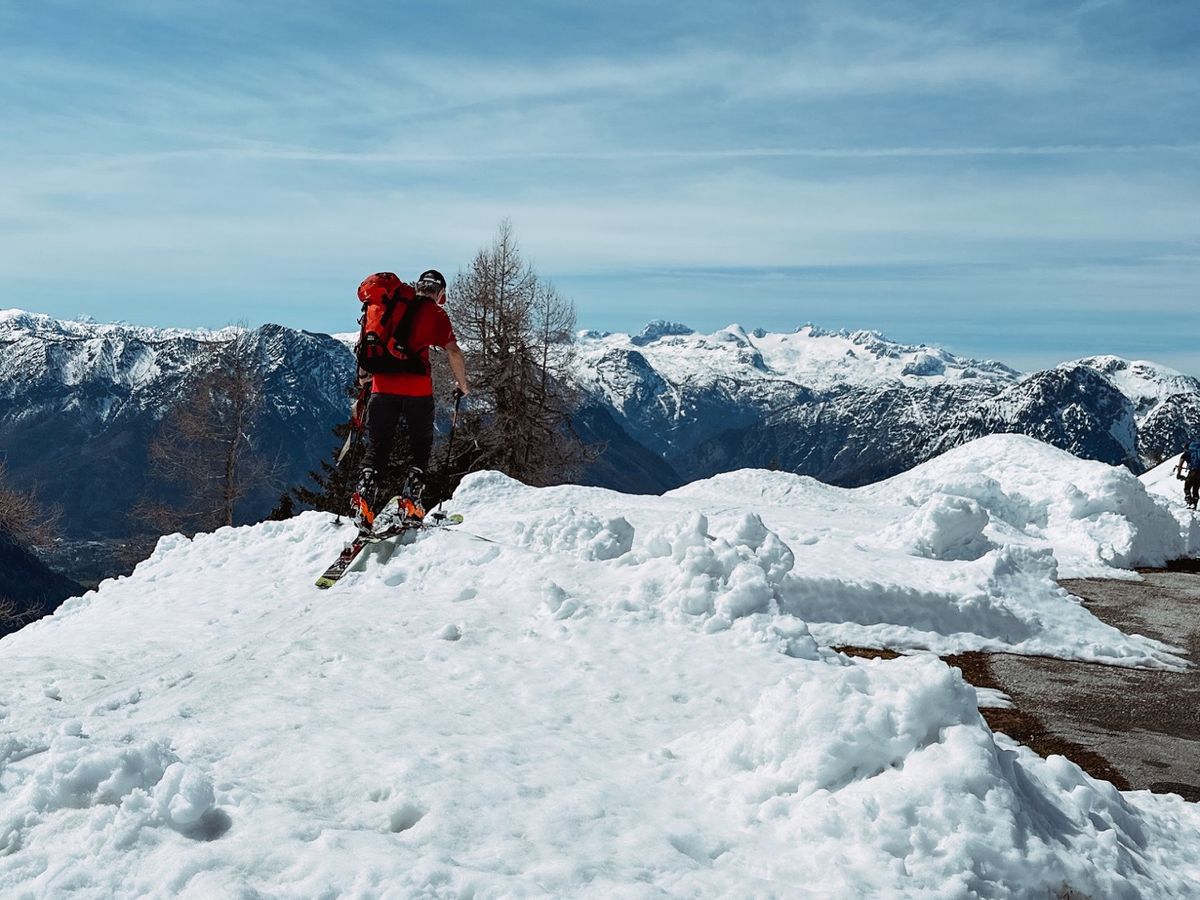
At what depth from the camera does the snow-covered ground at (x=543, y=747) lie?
3.57 meters

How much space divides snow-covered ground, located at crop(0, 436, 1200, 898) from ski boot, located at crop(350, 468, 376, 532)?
0.74 metres

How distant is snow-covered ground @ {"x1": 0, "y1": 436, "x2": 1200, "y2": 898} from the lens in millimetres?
3570

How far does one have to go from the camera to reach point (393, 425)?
905 cm

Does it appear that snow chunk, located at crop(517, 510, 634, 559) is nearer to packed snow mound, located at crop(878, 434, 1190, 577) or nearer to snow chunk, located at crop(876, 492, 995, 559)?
snow chunk, located at crop(876, 492, 995, 559)

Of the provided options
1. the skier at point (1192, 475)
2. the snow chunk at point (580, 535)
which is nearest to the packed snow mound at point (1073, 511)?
the skier at point (1192, 475)

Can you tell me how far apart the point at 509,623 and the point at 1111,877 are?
4055 millimetres

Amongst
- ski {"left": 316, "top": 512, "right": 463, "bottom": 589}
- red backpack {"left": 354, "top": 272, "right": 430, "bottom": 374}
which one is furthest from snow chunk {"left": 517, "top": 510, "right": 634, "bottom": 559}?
red backpack {"left": 354, "top": 272, "right": 430, "bottom": 374}

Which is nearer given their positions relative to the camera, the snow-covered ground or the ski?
the snow-covered ground

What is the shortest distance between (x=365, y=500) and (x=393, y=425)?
832mm

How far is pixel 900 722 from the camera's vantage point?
427cm

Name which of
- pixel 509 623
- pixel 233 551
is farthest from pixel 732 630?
pixel 233 551

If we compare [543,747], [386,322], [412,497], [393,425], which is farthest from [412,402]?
[543,747]

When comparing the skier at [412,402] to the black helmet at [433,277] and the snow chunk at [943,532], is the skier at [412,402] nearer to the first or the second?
the black helmet at [433,277]

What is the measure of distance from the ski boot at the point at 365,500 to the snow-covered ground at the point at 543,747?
738mm
